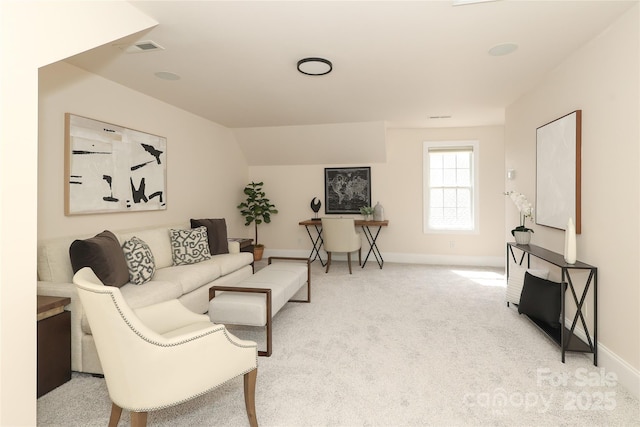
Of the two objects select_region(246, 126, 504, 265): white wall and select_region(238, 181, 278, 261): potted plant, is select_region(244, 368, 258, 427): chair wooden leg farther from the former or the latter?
select_region(246, 126, 504, 265): white wall

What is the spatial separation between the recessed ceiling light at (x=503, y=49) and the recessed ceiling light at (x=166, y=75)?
2889mm

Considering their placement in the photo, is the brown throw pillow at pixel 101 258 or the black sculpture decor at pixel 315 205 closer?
the brown throw pillow at pixel 101 258

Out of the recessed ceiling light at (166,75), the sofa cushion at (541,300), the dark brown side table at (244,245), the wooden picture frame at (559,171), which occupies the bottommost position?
the sofa cushion at (541,300)

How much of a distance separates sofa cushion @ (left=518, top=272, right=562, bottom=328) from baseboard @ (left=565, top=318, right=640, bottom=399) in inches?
13.7

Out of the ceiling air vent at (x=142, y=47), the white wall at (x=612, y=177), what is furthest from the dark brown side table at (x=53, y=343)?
the white wall at (x=612, y=177)

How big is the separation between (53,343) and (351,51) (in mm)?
3003

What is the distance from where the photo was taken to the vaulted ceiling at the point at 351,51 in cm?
213

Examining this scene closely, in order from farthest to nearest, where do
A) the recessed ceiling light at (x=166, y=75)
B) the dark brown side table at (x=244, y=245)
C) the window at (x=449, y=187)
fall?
1. the window at (x=449, y=187)
2. the dark brown side table at (x=244, y=245)
3. the recessed ceiling light at (x=166, y=75)

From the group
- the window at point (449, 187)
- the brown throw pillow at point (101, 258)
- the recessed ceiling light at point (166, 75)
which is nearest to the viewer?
the brown throw pillow at point (101, 258)

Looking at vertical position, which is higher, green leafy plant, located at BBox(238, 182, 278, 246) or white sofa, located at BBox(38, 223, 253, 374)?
green leafy plant, located at BBox(238, 182, 278, 246)

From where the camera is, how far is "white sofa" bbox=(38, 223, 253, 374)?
2.26 meters

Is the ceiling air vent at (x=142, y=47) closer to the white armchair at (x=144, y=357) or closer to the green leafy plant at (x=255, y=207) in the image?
the white armchair at (x=144, y=357)

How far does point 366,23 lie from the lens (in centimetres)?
228

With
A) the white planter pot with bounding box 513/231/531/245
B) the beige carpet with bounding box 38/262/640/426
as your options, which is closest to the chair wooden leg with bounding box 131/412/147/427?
the beige carpet with bounding box 38/262/640/426
